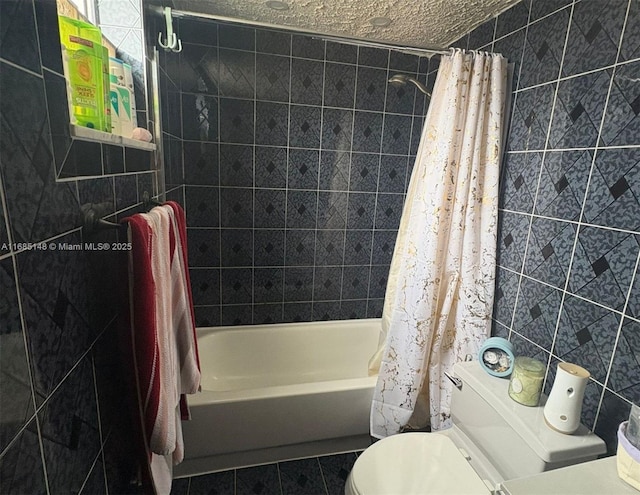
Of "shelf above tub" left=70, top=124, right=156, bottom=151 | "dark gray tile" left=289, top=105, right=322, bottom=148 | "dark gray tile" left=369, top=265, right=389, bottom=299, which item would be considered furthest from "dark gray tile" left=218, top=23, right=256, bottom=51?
"dark gray tile" left=369, top=265, right=389, bottom=299

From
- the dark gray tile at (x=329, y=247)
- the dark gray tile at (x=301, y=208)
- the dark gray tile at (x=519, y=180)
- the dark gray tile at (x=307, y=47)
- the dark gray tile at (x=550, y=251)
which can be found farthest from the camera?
the dark gray tile at (x=329, y=247)

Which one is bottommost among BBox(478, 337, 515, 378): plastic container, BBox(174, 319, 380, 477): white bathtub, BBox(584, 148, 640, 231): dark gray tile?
BBox(174, 319, 380, 477): white bathtub

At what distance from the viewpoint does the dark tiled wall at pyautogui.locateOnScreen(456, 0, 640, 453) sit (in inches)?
40.2

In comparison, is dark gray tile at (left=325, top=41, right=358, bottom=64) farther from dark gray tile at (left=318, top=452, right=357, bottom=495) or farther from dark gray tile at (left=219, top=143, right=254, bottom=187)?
dark gray tile at (left=318, top=452, right=357, bottom=495)

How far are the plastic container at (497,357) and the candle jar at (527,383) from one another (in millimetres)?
110

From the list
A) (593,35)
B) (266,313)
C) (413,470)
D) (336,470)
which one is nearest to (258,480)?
(336,470)

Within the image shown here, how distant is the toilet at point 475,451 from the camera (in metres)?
1.01

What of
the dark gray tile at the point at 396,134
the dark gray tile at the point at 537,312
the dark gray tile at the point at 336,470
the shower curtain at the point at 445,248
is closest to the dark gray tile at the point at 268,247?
the shower curtain at the point at 445,248

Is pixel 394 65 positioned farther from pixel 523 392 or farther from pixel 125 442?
pixel 125 442

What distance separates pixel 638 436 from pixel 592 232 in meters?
0.62

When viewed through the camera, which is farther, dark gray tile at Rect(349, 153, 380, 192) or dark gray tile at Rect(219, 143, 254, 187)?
dark gray tile at Rect(349, 153, 380, 192)

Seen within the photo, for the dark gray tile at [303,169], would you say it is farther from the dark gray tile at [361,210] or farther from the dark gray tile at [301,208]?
the dark gray tile at [361,210]

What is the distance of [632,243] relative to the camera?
1005 mm

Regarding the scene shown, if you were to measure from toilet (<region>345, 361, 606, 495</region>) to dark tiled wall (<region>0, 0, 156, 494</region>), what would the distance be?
836mm
